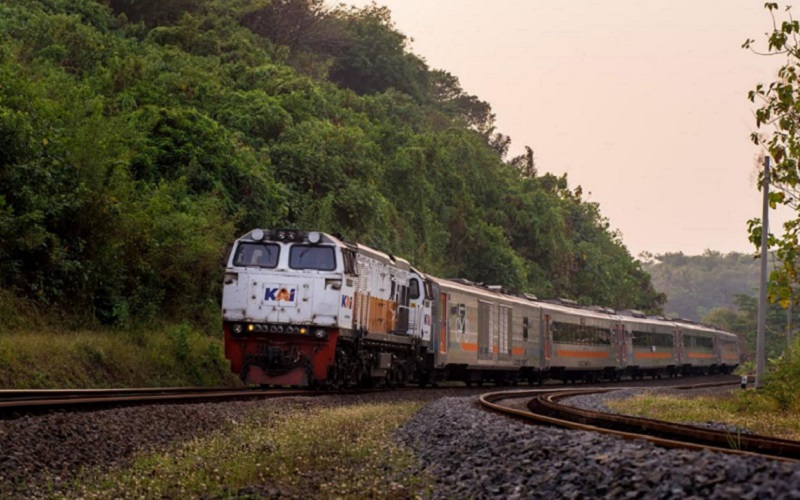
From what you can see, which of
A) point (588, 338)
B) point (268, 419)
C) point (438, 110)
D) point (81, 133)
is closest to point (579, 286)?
point (438, 110)

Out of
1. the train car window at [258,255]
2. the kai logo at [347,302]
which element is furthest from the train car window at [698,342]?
the train car window at [258,255]

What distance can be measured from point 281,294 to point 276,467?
1156 centimetres

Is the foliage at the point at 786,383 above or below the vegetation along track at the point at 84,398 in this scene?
above

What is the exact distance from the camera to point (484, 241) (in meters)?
57.9

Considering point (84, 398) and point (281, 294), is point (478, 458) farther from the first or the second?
point (281, 294)

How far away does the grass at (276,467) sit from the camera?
8.42 metres

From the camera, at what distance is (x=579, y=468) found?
7871 millimetres

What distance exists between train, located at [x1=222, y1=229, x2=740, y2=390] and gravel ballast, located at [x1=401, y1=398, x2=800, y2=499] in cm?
924

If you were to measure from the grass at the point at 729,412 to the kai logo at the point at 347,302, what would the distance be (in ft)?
19.8

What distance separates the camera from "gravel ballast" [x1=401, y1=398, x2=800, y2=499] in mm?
6371

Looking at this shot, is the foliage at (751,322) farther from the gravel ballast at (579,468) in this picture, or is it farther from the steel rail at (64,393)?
the gravel ballast at (579,468)

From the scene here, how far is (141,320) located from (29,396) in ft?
32.0

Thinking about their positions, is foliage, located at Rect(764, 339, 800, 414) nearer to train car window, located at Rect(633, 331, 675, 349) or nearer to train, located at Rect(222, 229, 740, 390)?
train, located at Rect(222, 229, 740, 390)

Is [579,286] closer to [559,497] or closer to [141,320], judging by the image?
[141,320]
